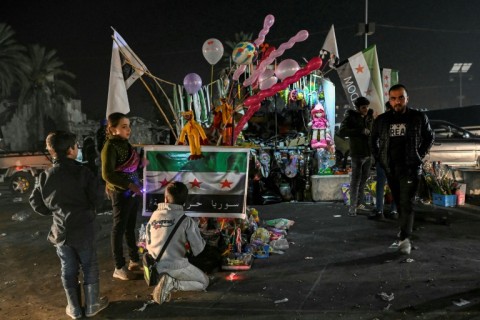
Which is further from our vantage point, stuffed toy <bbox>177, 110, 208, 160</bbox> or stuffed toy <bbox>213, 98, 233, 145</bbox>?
stuffed toy <bbox>213, 98, 233, 145</bbox>

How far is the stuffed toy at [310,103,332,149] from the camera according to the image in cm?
945

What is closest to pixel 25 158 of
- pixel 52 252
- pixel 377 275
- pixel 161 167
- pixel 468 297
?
pixel 52 252

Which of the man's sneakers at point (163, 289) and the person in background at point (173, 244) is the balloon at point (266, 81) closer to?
the person in background at point (173, 244)

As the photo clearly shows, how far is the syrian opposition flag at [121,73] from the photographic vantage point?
4.99 m

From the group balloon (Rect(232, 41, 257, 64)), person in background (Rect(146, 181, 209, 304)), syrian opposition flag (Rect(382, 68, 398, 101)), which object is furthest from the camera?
syrian opposition flag (Rect(382, 68, 398, 101))

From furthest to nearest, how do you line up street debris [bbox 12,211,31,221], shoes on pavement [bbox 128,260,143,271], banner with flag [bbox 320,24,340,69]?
banner with flag [bbox 320,24,340,69], street debris [bbox 12,211,31,221], shoes on pavement [bbox 128,260,143,271]

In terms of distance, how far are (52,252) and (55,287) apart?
1.52 meters

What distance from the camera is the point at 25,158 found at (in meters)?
13.2

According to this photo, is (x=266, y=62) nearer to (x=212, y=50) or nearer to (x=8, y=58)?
(x=212, y=50)

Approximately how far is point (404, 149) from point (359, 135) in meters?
1.74

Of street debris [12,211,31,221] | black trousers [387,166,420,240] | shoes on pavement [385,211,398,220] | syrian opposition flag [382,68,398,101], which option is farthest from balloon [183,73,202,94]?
syrian opposition flag [382,68,398,101]

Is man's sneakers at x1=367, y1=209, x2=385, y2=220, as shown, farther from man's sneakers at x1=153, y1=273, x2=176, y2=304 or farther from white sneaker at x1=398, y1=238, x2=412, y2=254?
man's sneakers at x1=153, y1=273, x2=176, y2=304

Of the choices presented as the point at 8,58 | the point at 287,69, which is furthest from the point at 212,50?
the point at 8,58

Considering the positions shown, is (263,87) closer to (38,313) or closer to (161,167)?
(161,167)
